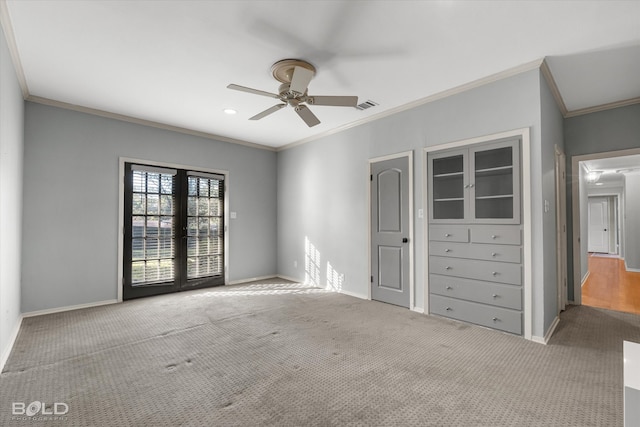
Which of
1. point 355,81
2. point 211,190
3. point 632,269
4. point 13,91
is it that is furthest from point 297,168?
point 632,269

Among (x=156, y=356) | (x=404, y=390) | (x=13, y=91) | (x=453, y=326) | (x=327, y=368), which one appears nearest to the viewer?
(x=404, y=390)

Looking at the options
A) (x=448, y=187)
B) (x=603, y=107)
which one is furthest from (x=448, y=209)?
(x=603, y=107)

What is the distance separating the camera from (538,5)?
222 centimetres

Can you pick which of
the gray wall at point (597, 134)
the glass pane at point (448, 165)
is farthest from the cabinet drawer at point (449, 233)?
the gray wall at point (597, 134)

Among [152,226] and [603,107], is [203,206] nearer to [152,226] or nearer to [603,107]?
[152,226]

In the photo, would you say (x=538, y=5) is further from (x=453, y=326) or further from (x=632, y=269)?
(x=632, y=269)

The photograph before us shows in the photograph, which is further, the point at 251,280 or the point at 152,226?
the point at 251,280

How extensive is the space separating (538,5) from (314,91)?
2.21 m

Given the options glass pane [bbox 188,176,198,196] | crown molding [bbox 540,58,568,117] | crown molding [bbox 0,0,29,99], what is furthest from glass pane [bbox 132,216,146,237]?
crown molding [bbox 540,58,568,117]

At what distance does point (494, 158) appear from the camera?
3336 millimetres

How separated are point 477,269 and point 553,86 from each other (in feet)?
7.36

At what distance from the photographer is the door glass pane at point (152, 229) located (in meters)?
4.65

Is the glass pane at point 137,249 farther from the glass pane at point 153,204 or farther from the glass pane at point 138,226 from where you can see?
the glass pane at point 153,204

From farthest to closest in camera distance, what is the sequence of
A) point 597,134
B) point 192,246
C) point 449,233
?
point 192,246
point 597,134
point 449,233
